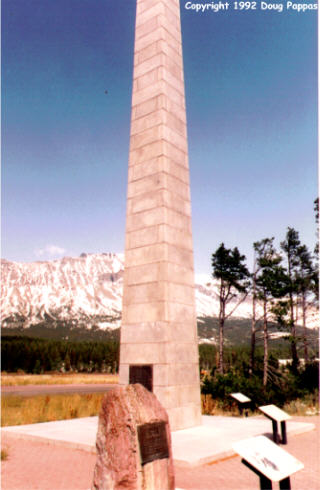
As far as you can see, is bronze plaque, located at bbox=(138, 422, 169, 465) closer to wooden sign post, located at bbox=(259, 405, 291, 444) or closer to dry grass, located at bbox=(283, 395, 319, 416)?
wooden sign post, located at bbox=(259, 405, 291, 444)

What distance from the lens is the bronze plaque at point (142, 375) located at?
10.8 metres

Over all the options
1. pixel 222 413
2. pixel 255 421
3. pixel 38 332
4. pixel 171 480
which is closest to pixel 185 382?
pixel 255 421

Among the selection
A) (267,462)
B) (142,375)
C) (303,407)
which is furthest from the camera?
(303,407)

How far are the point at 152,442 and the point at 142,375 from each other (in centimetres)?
622

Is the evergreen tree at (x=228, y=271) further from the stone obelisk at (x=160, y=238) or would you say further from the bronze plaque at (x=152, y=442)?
the bronze plaque at (x=152, y=442)

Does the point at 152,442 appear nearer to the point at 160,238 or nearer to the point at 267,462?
the point at 267,462


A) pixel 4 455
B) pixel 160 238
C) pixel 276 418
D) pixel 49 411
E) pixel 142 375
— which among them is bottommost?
pixel 49 411

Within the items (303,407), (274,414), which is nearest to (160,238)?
(274,414)

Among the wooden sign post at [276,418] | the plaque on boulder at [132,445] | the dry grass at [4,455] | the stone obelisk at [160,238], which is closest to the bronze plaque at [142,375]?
the stone obelisk at [160,238]

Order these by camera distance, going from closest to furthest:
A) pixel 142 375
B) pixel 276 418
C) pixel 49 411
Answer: pixel 276 418 → pixel 142 375 → pixel 49 411

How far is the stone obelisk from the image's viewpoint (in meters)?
10.9

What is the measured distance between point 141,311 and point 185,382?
7.94 feet

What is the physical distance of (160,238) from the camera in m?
11.5

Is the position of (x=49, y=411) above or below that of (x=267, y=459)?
below
